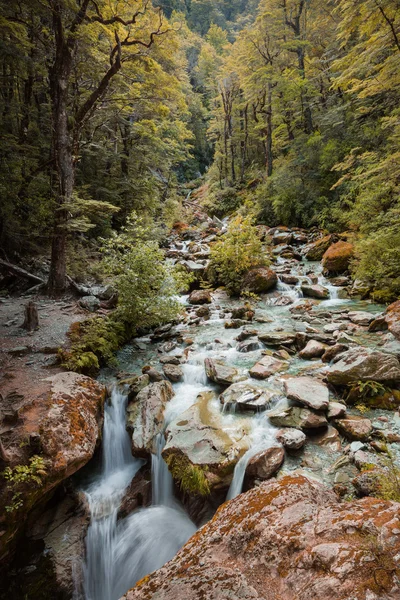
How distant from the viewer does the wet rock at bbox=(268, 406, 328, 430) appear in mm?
4668

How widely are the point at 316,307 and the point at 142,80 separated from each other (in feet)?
32.1

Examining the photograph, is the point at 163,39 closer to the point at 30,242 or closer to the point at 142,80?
the point at 142,80

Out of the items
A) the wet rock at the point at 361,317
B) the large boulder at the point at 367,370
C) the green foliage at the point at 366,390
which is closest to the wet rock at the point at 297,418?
the green foliage at the point at 366,390

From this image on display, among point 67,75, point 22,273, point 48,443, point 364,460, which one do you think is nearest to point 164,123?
point 67,75

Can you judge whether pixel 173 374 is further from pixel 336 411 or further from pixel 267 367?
pixel 336 411

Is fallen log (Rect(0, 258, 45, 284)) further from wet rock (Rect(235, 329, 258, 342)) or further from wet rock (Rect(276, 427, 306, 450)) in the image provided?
wet rock (Rect(276, 427, 306, 450))

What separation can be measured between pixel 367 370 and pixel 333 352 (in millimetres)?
1248

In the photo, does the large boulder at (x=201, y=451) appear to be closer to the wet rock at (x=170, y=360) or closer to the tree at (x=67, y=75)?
the wet rock at (x=170, y=360)

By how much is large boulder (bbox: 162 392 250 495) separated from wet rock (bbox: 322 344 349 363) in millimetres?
2708

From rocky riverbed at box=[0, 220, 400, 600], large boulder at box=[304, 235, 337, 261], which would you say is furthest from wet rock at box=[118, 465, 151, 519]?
large boulder at box=[304, 235, 337, 261]

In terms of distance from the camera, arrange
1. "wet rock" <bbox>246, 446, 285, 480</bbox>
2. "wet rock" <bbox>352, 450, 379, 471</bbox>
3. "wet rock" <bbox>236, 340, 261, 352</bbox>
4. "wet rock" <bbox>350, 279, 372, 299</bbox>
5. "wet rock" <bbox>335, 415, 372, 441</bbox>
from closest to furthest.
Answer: "wet rock" <bbox>352, 450, 379, 471</bbox>, "wet rock" <bbox>246, 446, 285, 480</bbox>, "wet rock" <bbox>335, 415, 372, 441</bbox>, "wet rock" <bbox>236, 340, 261, 352</bbox>, "wet rock" <bbox>350, 279, 372, 299</bbox>

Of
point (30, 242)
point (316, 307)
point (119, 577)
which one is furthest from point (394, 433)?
point (30, 242)

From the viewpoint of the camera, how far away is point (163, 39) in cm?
962

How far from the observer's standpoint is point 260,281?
12203mm
